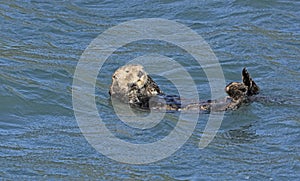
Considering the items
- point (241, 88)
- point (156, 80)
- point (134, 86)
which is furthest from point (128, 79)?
point (241, 88)

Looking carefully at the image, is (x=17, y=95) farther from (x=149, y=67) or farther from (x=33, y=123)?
(x=149, y=67)

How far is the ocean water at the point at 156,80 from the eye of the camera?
23.3 feet

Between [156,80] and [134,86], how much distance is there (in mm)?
1100

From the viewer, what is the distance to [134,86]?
8.34m

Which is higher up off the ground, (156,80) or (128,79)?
(156,80)

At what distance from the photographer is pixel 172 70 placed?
9.73 metres

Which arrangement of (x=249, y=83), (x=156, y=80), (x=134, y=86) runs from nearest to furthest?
1. (x=249, y=83)
2. (x=134, y=86)
3. (x=156, y=80)

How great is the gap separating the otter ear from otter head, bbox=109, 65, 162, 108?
1.01 metres

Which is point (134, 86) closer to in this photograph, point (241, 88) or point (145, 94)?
point (145, 94)

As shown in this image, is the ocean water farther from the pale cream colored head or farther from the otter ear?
the pale cream colored head

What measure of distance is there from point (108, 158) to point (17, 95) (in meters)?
1.93

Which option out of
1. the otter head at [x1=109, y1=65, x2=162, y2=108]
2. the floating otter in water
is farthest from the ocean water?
the otter head at [x1=109, y1=65, x2=162, y2=108]

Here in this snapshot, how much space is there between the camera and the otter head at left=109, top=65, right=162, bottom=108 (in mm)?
8352

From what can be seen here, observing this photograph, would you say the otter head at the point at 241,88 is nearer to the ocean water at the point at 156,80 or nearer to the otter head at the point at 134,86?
the ocean water at the point at 156,80
